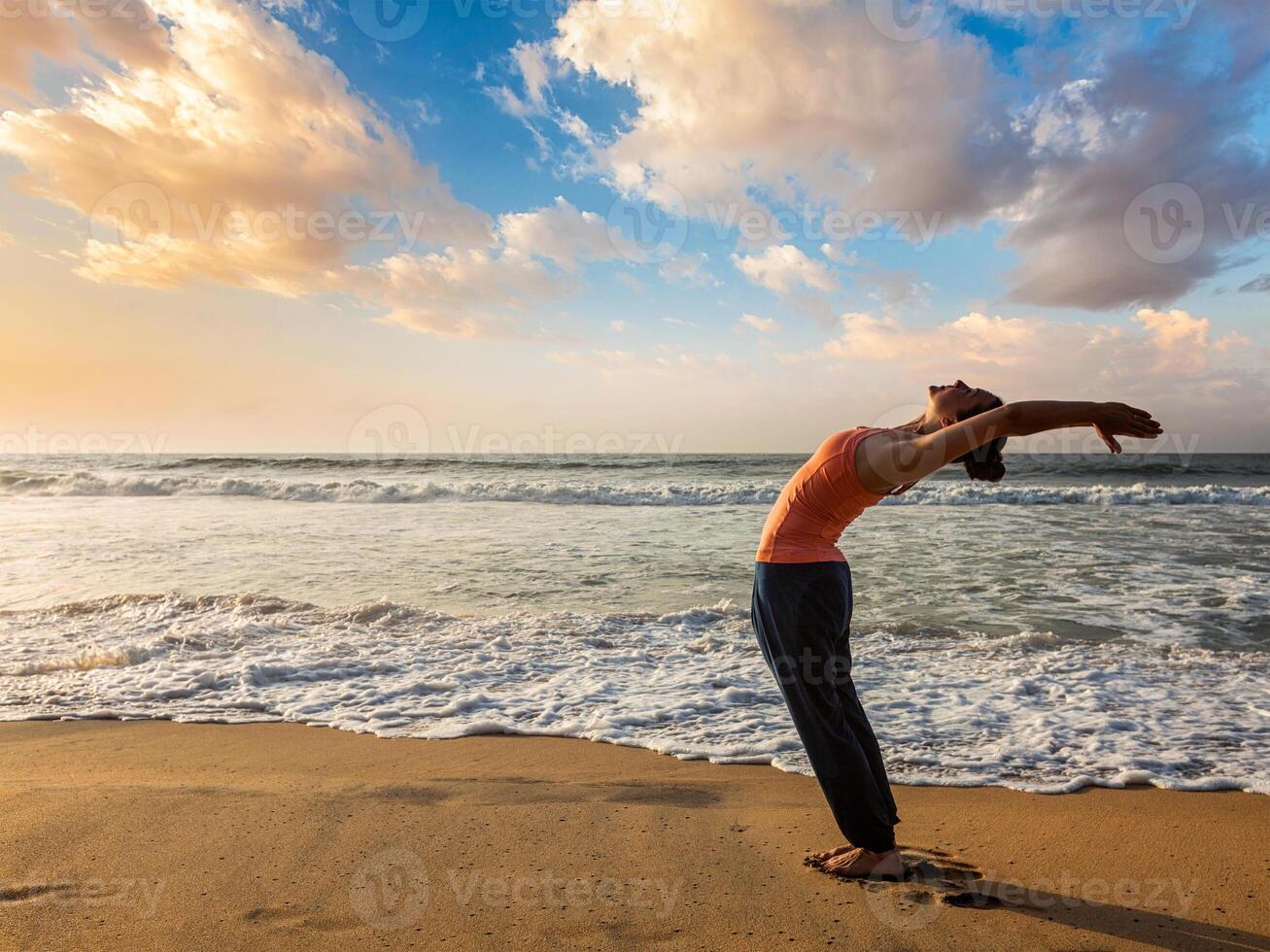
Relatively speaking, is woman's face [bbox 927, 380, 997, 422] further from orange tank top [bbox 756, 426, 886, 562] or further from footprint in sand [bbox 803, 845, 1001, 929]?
footprint in sand [bbox 803, 845, 1001, 929]

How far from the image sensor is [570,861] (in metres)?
2.88

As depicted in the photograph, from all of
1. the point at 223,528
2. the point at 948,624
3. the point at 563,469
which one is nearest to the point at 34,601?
the point at 223,528

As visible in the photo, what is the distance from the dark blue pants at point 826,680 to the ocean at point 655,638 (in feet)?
4.27

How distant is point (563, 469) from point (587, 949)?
128 ft

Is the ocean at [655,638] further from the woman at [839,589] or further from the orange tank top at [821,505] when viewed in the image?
the orange tank top at [821,505]

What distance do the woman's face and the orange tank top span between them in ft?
0.72

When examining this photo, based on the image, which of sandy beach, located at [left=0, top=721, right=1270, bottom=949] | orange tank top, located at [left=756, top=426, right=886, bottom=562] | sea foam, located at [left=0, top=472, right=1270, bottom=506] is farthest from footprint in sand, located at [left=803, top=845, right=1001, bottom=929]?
sea foam, located at [left=0, top=472, right=1270, bottom=506]

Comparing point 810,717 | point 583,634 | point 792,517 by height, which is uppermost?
point 792,517

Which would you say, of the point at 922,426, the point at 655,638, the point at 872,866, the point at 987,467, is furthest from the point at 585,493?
the point at 987,467

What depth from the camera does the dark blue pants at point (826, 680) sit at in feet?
8.22

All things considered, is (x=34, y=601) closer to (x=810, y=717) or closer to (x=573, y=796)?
(x=573, y=796)

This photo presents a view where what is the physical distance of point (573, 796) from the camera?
3512mm

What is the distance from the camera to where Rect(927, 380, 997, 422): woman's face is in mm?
2338

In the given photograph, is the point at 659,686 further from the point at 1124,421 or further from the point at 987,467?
the point at 1124,421
